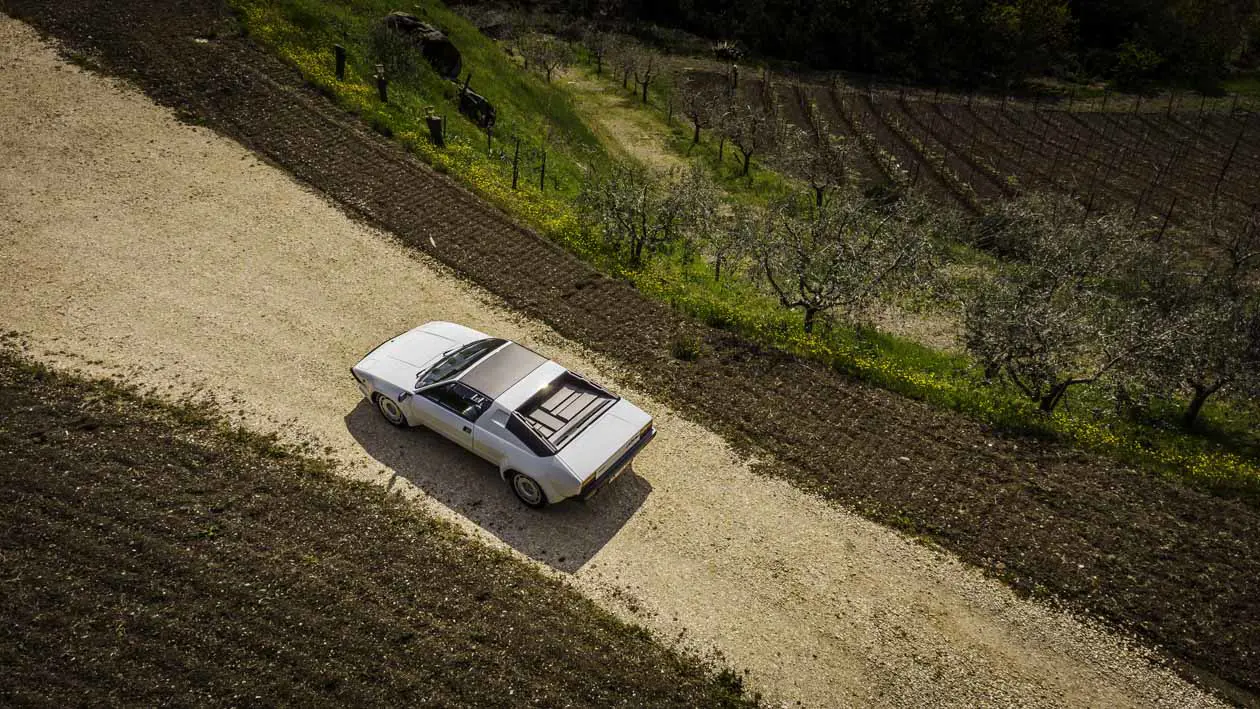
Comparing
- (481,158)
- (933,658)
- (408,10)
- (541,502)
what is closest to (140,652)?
(541,502)

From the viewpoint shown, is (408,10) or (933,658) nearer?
(933,658)

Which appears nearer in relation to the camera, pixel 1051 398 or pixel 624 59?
pixel 1051 398

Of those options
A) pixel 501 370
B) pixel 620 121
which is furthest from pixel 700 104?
pixel 501 370

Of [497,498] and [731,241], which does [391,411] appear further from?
[731,241]

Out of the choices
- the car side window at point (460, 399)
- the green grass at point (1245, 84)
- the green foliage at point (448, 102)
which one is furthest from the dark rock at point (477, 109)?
the green grass at point (1245, 84)

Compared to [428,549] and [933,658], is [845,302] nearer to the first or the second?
[933,658]
